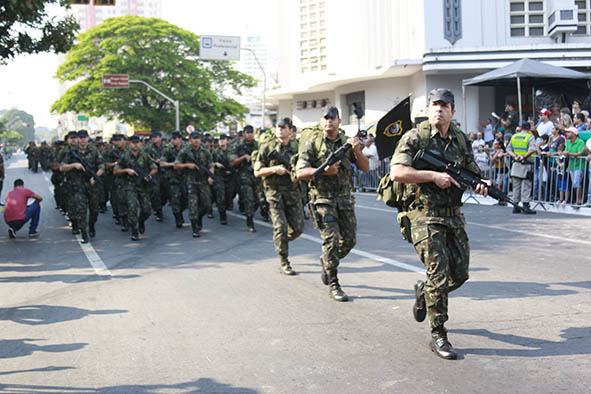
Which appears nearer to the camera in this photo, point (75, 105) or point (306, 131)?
point (306, 131)

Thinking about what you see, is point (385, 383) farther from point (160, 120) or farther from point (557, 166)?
point (160, 120)

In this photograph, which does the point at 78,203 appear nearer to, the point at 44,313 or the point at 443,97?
the point at 44,313

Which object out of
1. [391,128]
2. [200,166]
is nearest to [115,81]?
[200,166]

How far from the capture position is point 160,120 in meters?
46.6

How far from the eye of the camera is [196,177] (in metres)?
11.9

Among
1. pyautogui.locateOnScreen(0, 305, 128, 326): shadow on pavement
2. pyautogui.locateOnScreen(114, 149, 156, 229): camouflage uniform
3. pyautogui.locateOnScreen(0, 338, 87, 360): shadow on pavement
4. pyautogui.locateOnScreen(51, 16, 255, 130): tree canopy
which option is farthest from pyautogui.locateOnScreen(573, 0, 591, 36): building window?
pyautogui.locateOnScreen(51, 16, 255, 130): tree canopy

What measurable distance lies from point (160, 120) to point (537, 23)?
2868 cm

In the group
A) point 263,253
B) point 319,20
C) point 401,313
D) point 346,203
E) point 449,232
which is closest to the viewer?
point 449,232

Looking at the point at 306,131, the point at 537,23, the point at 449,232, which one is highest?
the point at 537,23

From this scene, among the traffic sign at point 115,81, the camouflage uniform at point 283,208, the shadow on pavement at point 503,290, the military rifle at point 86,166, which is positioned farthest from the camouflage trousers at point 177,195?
the traffic sign at point 115,81

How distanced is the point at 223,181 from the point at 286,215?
594 centimetres

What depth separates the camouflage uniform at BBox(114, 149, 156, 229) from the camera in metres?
11.4

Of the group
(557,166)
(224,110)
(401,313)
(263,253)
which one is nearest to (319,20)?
(224,110)

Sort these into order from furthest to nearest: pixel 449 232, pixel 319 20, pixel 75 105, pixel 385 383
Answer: pixel 75 105, pixel 319 20, pixel 449 232, pixel 385 383
